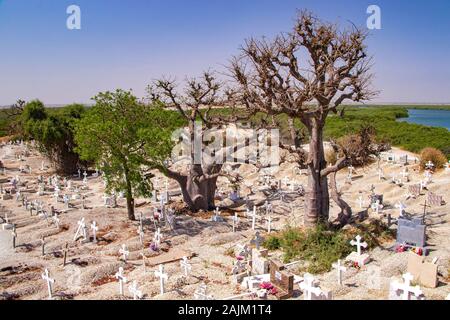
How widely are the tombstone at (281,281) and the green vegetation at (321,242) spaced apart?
1605mm

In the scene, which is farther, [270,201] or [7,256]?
[270,201]

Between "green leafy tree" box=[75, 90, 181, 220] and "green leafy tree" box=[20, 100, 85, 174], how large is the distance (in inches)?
533

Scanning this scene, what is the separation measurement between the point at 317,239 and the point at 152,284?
5405 mm

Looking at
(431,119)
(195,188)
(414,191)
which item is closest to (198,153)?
(195,188)

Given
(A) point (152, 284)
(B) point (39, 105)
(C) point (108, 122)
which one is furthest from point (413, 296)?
(B) point (39, 105)

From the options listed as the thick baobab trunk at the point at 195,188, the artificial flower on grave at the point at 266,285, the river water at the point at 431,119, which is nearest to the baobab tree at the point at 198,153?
the thick baobab trunk at the point at 195,188

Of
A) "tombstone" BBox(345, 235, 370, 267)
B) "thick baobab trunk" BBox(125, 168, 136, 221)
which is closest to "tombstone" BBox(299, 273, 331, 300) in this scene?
"tombstone" BBox(345, 235, 370, 267)

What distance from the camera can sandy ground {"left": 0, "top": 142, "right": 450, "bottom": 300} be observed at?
998 cm

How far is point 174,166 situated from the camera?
29.6 meters

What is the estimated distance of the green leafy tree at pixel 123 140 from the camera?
609 inches

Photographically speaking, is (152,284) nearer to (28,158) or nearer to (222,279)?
(222,279)

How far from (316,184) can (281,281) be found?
17.4 ft

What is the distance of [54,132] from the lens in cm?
2855

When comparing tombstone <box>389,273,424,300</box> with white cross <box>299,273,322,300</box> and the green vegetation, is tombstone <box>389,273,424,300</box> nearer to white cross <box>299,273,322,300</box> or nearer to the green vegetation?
white cross <box>299,273,322,300</box>
